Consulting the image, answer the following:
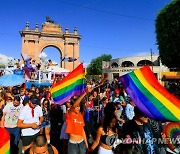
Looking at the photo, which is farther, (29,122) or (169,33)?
(169,33)

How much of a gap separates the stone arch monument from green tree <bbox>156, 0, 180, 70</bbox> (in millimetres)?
26828

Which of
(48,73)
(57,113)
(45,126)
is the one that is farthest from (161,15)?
(45,126)

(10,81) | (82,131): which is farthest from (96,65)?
(82,131)

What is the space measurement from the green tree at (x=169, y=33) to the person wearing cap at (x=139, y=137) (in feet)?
64.2

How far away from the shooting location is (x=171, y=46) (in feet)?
74.8

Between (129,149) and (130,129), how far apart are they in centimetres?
31

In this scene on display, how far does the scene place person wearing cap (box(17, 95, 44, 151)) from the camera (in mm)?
5312

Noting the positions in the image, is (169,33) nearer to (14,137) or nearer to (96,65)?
(14,137)

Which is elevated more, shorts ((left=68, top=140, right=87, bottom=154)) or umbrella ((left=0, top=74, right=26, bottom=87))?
umbrella ((left=0, top=74, right=26, bottom=87))

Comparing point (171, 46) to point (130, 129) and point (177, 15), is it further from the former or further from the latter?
point (130, 129)

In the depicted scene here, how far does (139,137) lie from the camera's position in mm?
3730

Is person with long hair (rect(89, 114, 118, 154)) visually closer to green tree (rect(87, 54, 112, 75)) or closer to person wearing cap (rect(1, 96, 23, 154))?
person wearing cap (rect(1, 96, 23, 154))

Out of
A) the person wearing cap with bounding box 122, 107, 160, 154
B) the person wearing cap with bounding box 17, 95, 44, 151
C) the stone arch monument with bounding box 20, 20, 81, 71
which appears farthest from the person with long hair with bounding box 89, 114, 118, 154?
the stone arch monument with bounding box 20, 20, 81, 71

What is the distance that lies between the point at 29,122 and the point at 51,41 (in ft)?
150
